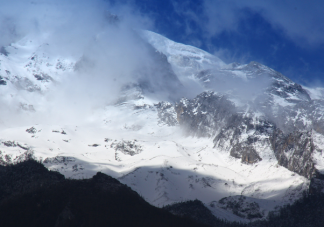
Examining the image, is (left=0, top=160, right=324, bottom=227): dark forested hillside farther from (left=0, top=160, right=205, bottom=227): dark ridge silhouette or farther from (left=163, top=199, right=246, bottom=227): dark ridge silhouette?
(left=163, top=199, right=246, bottom=227): dark ridge silhouette

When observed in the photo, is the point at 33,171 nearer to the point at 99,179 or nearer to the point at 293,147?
the point at 99,179

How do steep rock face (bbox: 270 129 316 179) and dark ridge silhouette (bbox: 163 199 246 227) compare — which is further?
steep rock face (bbox: 270 129 316 179)

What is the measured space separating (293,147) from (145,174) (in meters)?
91.8

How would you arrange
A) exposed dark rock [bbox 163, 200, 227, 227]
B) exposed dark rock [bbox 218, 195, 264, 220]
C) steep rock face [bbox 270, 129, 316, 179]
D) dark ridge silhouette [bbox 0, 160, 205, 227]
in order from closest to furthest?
dark ridge silhouette [bbox 0, 160, 205, 227] → exposed dark rock [bbox 163, 200, 227, 227] → exposed dark rock [bbox 218, 195, 264, 220] → steep rock face [bbox 270, 129, 316, 179]

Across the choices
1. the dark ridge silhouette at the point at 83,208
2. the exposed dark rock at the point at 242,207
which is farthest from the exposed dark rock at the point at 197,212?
the dark ridge silhouette at the point at 83,208

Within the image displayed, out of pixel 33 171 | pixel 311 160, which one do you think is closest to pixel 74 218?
pixel 33 171

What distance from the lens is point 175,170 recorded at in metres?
184

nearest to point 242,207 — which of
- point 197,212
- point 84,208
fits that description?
point 197,212

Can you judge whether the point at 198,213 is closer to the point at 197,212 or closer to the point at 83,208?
the point at 197,212

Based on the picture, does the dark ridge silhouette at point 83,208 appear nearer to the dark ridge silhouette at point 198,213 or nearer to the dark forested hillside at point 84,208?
the dark forested hillside at point 84,208

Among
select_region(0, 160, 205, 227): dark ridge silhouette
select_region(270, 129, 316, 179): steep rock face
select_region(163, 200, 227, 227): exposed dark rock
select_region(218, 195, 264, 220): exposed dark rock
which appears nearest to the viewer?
select_region(0, 160, 205, 227): dark ridge silhouette

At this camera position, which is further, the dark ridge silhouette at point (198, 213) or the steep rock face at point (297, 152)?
the steep rock face at point (297, 152)

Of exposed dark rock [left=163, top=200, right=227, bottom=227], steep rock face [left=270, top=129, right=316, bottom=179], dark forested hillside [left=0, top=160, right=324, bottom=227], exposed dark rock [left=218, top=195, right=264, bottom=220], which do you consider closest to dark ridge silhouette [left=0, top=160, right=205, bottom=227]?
dark forested hillside [left=0, top=160, right=324, bottom=227]

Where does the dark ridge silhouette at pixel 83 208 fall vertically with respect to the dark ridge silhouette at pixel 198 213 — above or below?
above
